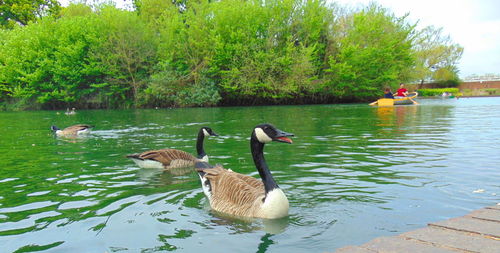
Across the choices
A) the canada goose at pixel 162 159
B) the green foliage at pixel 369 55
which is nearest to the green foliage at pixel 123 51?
the green foliage at pixel 369 55

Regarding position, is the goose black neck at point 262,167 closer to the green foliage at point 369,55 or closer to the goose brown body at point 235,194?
the goose brown body at point 235,194

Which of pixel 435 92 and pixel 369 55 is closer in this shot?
pixel 369 55

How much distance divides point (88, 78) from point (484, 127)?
5014 cm

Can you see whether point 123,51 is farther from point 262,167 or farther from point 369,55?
point 262,167

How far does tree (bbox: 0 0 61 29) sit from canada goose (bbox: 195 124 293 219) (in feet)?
235

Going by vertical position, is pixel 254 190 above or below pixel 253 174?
above

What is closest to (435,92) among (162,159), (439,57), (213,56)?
(439,57)

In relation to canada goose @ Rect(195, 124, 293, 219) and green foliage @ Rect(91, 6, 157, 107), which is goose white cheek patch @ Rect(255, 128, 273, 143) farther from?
green foliage @ Rect(91, 6, 157, 107)

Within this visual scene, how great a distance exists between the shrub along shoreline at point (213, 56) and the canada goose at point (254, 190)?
40.4 m

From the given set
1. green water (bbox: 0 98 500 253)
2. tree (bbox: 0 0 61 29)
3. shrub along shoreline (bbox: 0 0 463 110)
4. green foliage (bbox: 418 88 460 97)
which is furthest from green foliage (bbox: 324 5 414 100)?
tree (bbox: 0 0 61 29)

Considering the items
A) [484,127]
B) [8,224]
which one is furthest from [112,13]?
[8,224]

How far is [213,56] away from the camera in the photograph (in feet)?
160

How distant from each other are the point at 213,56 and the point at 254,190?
43.8m

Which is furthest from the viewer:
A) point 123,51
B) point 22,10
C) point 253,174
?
point 22,10
